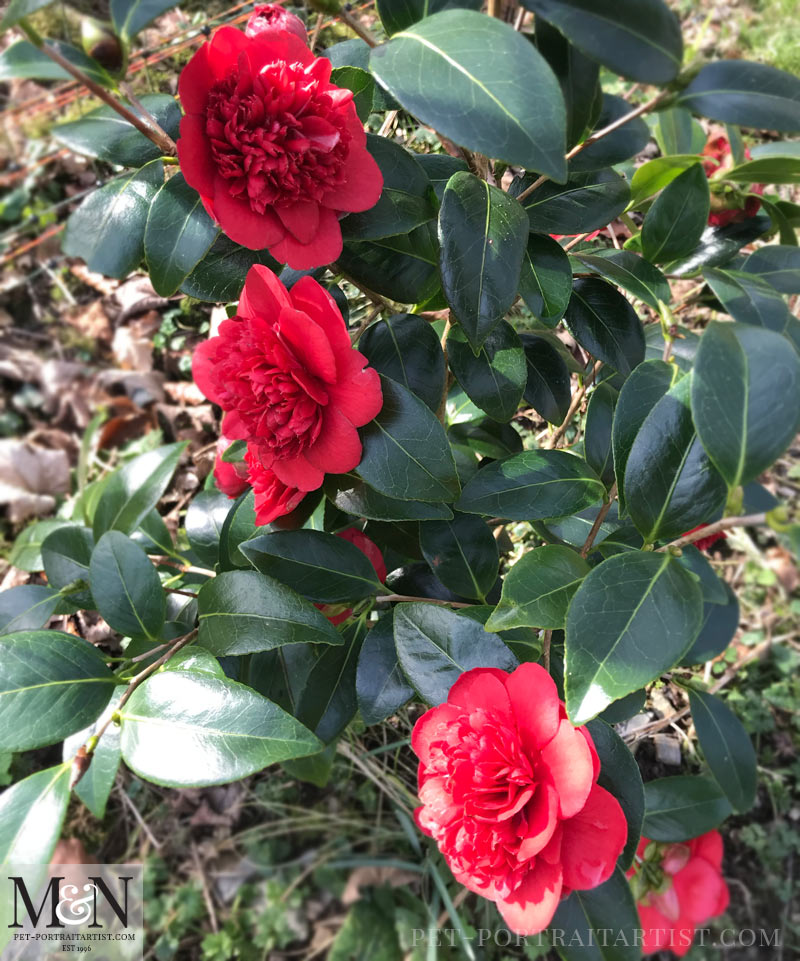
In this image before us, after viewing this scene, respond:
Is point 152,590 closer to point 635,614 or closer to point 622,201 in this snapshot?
point 635,614

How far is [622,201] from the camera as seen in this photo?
2.57 feet

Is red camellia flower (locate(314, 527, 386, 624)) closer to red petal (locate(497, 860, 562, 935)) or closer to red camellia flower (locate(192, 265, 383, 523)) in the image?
red camellia flower (locate(192, 265, 383, 523))

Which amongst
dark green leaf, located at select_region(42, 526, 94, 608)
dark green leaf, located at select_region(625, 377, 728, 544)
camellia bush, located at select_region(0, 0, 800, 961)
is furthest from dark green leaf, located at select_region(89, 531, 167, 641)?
dark green leaf, located at select_region(625, 377, 728, 544)

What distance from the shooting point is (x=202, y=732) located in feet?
2.02

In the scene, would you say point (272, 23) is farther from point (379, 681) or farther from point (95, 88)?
point (379, 681)

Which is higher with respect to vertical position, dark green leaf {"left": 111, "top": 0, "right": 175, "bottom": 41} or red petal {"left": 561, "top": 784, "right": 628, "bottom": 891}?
dark green leaf {"left": 111, "top": 0, "right": 175, "bottom": 41}

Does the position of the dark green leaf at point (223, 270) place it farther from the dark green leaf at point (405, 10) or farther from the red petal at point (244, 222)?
the dark green leaf at point (405, 10)

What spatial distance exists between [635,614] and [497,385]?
0.30 meters

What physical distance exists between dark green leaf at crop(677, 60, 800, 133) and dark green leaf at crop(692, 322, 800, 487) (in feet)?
0.60

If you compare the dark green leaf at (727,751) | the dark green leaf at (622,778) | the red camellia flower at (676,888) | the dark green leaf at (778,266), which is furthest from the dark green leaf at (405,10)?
the red camellia flower at (676,888)

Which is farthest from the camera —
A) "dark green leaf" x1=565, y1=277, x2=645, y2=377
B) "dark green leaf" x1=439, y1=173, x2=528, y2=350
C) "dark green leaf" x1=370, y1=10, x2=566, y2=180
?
"dark green leaf" x1=565, y1=277, x2=645, y2=377

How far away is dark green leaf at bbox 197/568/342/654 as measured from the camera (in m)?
0.72

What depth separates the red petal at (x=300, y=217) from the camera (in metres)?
0.61

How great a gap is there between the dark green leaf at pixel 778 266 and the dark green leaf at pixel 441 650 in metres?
0.57
